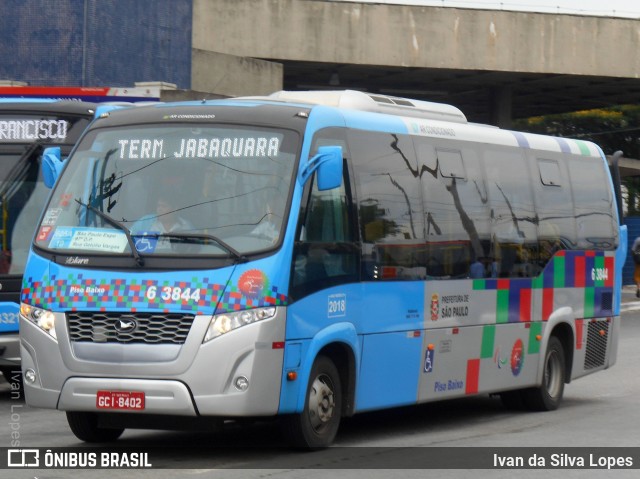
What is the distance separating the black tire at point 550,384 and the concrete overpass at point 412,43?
50.9ft

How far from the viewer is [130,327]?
9906mm

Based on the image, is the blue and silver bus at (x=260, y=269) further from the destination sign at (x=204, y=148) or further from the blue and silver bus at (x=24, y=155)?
the blue and silver bus at (x=24, y=155)

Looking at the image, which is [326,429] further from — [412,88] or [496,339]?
[412,88]

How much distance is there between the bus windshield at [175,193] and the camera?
10.2 meters

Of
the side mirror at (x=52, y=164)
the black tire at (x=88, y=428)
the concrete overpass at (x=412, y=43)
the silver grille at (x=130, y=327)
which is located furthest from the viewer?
the concrete overpass at (x=412, y=43)

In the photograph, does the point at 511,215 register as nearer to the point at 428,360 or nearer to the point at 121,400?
the point at 428,360

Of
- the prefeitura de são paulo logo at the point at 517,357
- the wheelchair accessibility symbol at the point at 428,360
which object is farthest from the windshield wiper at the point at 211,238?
the prefeitura de são paulo logo at the point at 517,357

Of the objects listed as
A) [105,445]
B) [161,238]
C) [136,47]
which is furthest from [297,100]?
[136,47]

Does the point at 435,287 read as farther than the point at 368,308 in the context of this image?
Yes

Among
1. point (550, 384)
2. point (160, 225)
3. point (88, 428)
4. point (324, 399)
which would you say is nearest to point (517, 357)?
point (550, 384)

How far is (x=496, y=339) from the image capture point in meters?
13.5

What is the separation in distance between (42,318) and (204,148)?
1749 mm

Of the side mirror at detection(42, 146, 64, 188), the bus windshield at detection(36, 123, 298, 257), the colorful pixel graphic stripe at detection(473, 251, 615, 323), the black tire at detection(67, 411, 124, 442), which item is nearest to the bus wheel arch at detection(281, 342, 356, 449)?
the bus windshield at detection(36, 123, 298, 257)

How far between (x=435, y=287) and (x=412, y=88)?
101 ft
